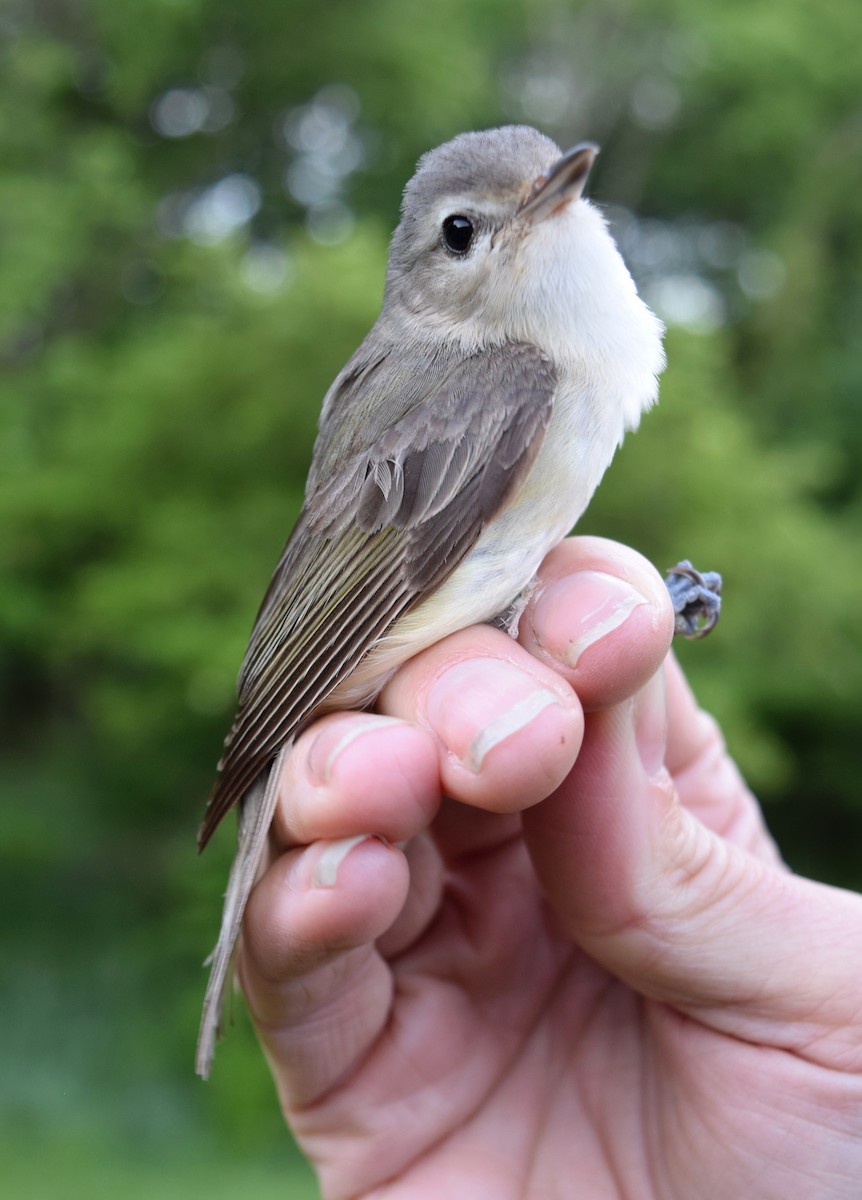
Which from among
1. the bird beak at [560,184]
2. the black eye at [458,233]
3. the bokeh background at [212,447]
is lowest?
Answer: the bokeh background at [212,447]

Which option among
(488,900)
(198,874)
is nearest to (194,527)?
(198,874)

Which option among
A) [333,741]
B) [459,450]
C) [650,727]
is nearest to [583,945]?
[650,727]

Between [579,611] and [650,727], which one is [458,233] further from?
[650,727]

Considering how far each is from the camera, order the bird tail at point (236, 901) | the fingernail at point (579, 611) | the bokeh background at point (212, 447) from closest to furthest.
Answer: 1. the fingernail at point (579, 611)
2. the bird tail at point (236, 901)
3. the bokeh background at point (212, 447)

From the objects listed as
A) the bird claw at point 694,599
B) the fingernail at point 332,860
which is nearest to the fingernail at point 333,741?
the fingernail at point 332,860

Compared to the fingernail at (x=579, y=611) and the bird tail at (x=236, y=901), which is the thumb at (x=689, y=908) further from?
the bird tail at (x=236, y=901)

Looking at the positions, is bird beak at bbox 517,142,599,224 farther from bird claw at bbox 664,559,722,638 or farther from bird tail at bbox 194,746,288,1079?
bird tail at bbox 194,746,288,1079
